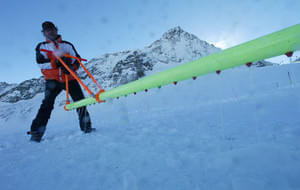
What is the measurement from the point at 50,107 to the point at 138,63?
150ft

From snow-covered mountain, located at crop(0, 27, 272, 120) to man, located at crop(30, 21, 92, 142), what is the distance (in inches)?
1367

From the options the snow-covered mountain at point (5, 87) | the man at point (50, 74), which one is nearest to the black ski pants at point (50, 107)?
the man at point (50, 74)

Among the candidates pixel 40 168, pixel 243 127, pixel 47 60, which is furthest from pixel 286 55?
pixel 47 60

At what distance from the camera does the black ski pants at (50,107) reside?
2.56 meters

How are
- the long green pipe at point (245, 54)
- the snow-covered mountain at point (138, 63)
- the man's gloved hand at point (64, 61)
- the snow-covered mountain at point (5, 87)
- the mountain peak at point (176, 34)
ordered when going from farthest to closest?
the snow-covered mountain at point (5, 87), the mountain peak at point (176, 34), the snow-covered mountain at point (138, 63), the man's gloved hand at point (64, 61), the long green pipe at point (245, 54)

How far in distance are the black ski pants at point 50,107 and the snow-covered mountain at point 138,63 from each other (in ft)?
114

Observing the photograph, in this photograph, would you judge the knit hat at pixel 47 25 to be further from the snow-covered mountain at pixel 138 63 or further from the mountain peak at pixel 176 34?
the mountain peak at pixel 176 34

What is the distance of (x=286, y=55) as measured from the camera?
92 cm

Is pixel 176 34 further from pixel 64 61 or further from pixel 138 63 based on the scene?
pixel 64 61

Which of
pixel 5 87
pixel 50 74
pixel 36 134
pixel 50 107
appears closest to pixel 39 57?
pixel 50 74

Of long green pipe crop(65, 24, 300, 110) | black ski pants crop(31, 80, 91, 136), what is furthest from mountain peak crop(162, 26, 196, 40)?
long green pipe crop(65, 24, 300, 110)

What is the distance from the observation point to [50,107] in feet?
8.83

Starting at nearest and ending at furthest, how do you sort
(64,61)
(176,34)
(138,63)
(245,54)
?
(245,54)
(64,61)
(138,63)
(176,34)

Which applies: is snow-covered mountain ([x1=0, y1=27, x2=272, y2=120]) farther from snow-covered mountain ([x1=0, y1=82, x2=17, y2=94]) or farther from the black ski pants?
the black ski pants
